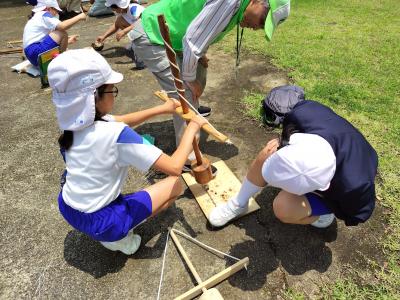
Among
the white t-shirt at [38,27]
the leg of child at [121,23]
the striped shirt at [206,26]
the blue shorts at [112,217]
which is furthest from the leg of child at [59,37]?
the blue shorts at [112,217]

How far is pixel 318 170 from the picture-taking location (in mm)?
2051

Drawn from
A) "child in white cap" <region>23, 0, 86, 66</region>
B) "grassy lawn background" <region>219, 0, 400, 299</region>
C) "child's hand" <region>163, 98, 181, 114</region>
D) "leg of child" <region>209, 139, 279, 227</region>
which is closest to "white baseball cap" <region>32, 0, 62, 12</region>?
"child in white cap" <region>23, 0, 86, 66</region>

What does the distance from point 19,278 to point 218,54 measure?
4.80 m

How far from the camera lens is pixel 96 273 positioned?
9.09 ft

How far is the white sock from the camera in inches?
114

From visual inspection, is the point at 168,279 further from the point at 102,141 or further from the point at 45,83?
the point at 45,83

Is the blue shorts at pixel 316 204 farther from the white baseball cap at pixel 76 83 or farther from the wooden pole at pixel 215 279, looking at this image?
the white baseball cap at pixel 76 83

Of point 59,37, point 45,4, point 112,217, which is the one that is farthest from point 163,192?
point 45,4

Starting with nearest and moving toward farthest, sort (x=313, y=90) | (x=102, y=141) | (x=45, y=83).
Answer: (x=102, y=141)
(x=313, y=90)
(x=45, y=83)

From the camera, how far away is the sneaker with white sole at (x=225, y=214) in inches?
118

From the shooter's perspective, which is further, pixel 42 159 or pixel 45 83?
pixel 45 83

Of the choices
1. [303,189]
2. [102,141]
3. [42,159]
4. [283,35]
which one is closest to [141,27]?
[102,141]

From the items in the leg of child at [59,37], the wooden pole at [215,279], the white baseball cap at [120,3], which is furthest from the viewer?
the white baseball cap at [120,3]

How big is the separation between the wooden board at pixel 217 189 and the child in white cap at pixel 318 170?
421 millimetres
